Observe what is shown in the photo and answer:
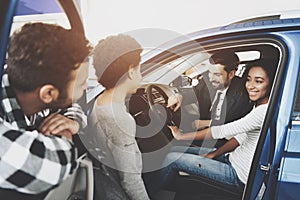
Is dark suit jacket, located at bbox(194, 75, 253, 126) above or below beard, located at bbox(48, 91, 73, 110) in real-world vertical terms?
above

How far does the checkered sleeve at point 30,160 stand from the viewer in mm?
1313

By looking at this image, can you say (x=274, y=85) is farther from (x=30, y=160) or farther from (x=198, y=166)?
(x=30, y=160)

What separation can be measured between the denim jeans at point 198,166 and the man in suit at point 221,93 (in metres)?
0.08

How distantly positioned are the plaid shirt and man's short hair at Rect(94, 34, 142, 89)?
0.28m

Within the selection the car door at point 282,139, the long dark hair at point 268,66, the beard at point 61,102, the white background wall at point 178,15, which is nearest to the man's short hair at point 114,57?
the white background wall at point 178,15

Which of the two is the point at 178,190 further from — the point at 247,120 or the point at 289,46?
the point at 289,46

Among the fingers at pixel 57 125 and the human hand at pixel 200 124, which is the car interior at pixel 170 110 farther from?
the fingers at pixel 57 125

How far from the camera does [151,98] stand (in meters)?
1.43

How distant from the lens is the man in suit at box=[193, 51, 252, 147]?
1.40 metres

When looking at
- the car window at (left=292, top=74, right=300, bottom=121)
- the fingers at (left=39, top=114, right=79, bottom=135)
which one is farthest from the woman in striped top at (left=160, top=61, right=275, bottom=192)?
the fingers at (left=39, top=114, right=79, bottom=135)

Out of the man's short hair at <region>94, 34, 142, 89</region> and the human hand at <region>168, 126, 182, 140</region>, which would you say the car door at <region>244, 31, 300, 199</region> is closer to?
the human hand at <region>168, 126, 182, 140</region>

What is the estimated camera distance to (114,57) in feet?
4.45

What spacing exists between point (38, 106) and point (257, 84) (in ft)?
2.73

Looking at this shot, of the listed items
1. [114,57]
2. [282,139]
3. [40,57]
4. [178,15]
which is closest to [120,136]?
[114,57]
